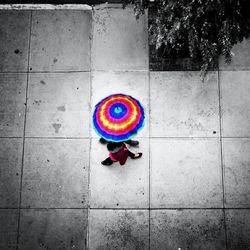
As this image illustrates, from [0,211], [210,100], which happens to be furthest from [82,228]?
[210,100]

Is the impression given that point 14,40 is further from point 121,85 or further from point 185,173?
point 185,173

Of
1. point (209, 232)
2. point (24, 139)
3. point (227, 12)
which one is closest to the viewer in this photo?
point (227, 12)

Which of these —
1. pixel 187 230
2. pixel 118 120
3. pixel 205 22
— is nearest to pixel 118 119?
pixel 118 120

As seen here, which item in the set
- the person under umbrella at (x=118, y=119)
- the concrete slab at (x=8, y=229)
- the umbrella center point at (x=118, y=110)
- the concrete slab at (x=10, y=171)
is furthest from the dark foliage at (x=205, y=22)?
the concrete slab at (x=8, y=229)

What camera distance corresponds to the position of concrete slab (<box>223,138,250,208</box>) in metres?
5.10

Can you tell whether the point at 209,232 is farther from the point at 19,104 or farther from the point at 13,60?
the point at 13,60

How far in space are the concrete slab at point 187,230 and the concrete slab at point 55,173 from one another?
132cm

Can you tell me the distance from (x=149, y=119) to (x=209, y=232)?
2.15 metres

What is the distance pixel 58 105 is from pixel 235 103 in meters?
3.19

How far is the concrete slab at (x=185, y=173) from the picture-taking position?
201 inches

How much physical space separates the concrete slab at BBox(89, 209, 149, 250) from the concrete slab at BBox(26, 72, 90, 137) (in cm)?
145

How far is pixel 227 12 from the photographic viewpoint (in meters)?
3.80

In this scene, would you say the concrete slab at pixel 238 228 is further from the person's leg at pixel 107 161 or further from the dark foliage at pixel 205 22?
the dark foliage at pixel 205 22

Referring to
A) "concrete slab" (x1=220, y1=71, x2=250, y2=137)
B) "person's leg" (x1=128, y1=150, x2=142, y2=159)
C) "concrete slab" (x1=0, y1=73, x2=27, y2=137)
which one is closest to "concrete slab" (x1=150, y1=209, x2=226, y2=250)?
"person's leg" (x1=128, y1=150, x2=142, y2=159)
